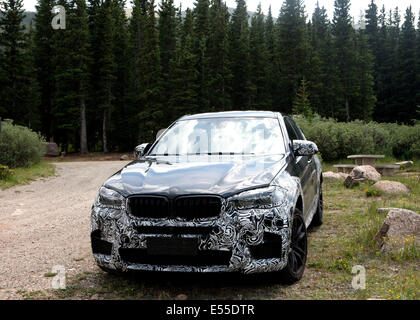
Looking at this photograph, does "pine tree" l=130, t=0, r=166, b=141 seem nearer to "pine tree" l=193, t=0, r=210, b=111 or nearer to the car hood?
"pine tree" l=193, t=0, r=210, b=111

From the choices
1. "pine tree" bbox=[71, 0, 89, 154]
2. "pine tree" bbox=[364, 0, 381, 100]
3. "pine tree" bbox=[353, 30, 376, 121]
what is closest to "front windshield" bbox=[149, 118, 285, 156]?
"pine tree" bbox=[71, 0, 89, 154]

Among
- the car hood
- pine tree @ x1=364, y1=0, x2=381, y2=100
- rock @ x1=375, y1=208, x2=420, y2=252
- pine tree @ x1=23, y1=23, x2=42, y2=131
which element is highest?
pine tree @ x1=364, y1=0, x2=381, y2=100

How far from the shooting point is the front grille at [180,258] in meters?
3.66

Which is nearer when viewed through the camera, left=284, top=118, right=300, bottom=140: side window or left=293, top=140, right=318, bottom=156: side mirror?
left=293, top=140, right=318, bottom=156: side mirror

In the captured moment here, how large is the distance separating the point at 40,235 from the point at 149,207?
13.6 feet

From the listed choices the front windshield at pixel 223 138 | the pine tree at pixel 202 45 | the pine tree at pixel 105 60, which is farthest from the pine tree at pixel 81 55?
the front windshield at pixel 223 138

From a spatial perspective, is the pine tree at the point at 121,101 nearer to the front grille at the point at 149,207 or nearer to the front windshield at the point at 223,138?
the front windshield at the point at 223,138

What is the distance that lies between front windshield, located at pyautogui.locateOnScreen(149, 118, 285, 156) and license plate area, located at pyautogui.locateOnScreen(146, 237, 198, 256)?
58.7 inches

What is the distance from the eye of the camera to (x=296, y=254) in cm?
432

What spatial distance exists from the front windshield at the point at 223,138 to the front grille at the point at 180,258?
1.48 m

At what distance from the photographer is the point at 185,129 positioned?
18.4ft

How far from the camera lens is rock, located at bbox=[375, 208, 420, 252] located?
5211 mm

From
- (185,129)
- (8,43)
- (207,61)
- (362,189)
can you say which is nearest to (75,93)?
(8,43)

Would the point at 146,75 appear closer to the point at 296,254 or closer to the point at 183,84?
the point at 183,84
